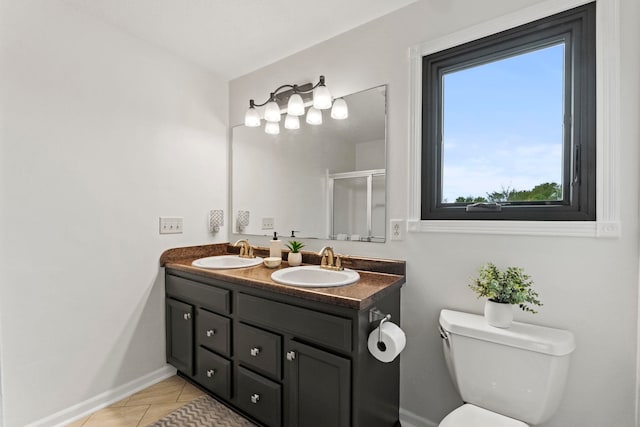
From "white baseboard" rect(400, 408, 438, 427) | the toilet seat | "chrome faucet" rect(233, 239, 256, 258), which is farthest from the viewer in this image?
"chrome faucet" rect(233, 239, 256, 258)

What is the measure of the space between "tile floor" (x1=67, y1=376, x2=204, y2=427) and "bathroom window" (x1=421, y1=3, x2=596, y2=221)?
1854 millimetres

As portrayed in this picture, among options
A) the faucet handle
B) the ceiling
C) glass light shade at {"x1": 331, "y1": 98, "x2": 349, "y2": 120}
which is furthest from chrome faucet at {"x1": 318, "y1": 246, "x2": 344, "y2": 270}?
the ceiling

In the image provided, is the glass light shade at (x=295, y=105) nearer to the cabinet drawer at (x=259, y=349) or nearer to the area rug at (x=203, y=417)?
the cabinet drawer at (x=259, y=349)

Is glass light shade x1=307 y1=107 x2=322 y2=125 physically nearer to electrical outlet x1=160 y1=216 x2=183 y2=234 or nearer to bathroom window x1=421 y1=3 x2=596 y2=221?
bathroom window x1=421 y1=3 x2=596 y2=221

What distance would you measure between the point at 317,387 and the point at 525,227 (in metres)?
1.15

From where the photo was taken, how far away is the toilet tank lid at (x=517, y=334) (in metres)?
1.10

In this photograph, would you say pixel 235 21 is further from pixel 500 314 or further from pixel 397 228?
pixel 500 314

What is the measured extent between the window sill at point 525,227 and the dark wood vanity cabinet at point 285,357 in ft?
1.28

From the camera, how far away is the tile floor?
1.66m

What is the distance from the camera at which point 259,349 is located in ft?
4.99

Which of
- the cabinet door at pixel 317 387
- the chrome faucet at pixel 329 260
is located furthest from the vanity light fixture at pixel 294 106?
the cabinet door at pixel 317 387

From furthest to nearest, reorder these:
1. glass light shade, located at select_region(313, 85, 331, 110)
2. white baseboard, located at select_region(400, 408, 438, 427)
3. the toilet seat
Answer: glass light shade, located at select_region(313, 85, 331, 110) → white baseboard, located at select_region(400, 408, 438, 427) → the toilet seat

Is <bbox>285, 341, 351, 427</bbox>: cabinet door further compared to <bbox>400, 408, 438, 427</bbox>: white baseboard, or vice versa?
<bbox>400, 408, 438, 427</bbox>: white baseboard

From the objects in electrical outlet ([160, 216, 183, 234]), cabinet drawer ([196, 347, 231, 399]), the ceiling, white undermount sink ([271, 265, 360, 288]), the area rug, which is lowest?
the area rug
